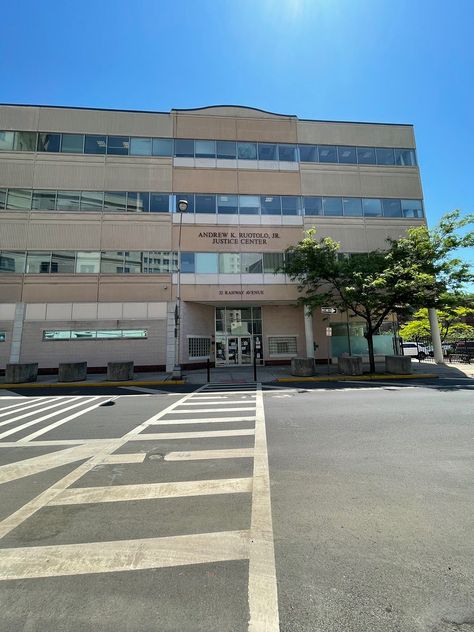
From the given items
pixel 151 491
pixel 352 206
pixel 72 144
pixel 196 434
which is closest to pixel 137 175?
pixel 72 144

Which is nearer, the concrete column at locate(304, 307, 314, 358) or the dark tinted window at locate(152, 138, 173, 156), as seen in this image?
the concrete column at locate(304, 307, 314, 358)

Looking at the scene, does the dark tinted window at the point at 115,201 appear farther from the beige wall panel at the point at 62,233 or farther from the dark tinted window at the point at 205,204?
the dark tinted window at the point at 205,204

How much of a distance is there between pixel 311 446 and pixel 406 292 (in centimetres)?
1402

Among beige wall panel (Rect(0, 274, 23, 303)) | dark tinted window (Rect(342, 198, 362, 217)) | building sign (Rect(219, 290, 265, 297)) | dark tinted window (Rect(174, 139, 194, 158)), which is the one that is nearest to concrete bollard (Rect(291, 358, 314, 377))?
building sign (Rect(219, 290, 265, 297))

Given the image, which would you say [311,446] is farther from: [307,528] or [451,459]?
[307,528]

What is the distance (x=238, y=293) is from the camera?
21875mm

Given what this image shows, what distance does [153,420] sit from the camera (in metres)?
8.07

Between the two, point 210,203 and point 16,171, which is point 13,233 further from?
point 210,203

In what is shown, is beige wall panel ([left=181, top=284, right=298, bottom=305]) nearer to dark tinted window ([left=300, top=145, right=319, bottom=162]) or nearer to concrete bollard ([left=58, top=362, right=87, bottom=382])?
concrete bollard ([left=58, top=362, right=87, bottom=382])

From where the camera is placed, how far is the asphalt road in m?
2.18

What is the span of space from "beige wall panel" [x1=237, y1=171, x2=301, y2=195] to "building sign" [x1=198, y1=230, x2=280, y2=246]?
10.8 ft

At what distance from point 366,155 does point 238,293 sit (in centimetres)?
1554

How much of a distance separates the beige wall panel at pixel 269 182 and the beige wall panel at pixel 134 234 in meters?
6.62

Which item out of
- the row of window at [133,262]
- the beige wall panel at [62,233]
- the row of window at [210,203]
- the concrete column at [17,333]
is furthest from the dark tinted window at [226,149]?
the concrete column at [17,333]
